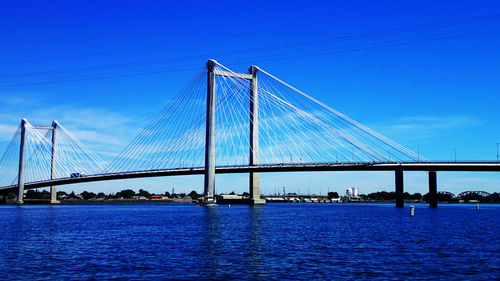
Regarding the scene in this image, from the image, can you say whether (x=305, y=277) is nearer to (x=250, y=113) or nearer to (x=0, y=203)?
(x=250, y=113)

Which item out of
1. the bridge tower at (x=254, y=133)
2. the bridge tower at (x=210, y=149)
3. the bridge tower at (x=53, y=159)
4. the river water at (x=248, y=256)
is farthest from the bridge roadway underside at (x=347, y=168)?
the river water at (x=248, y=256)

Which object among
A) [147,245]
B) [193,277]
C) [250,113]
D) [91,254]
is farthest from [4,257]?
[250,113]

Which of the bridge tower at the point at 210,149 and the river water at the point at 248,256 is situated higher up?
the bridge tower at the point at 210,149

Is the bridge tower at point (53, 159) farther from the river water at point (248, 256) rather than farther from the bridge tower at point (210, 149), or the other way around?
the river water at point (248, 256)

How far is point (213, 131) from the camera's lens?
93.0 meters

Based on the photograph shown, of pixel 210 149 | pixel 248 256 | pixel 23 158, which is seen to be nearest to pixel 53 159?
pixel 23 158

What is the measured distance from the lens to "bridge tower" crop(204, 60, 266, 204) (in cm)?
9250

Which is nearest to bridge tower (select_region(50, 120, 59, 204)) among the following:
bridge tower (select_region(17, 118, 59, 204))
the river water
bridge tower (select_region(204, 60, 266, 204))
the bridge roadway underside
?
bridge tower (select_region(17, 118, 59, 204))

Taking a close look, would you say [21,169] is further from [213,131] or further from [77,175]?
[213,131]

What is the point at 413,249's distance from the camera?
97.1 feet

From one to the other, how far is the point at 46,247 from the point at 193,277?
14.0m

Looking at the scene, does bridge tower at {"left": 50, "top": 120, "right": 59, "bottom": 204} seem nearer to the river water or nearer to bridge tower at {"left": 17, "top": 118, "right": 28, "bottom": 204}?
bridge tower at {"left": 17, "top": 118, "right": 28, "bottom": 204}

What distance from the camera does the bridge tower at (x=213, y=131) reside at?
303ft

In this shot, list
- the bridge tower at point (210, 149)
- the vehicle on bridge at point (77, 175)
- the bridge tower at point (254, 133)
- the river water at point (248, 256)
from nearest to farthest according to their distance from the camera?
the river water at point (248, 256)
the bridge tower at point (210, 149)
the bridge tower at point (254, 133)
the vehicle on bridge at point (77, 175)
